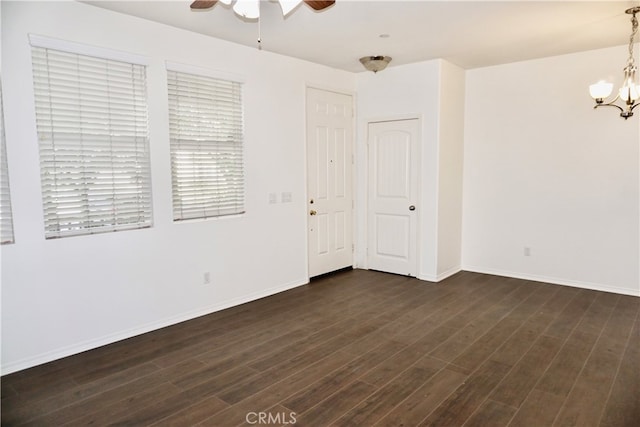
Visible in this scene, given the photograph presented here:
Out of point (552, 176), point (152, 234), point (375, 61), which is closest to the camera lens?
point (152, 234)

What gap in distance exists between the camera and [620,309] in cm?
405

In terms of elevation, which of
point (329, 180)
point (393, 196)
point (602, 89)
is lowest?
point (393, 196)

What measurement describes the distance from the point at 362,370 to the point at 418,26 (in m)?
2.93

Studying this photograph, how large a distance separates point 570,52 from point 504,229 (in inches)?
85.6

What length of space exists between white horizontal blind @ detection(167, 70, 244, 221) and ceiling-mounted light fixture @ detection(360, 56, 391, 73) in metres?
1.45

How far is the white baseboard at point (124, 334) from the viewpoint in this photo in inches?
116

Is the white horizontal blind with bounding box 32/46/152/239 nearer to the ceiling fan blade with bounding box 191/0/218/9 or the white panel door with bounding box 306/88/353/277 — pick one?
the ceiling fan blade with bounding box 191/0/218/9

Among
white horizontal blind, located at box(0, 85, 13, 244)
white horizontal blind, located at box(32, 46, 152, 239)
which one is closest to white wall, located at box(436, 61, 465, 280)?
white horizontal blind, located at box(32, 46, 152, 239)

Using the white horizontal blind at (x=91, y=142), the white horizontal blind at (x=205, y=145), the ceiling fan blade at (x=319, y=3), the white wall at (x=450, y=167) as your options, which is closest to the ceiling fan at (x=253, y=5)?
the ceiling fan blade at (x=319, y=3)

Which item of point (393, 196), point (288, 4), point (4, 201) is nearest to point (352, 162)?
point (393, 196)

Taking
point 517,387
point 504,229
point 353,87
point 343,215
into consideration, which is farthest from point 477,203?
point 517,387

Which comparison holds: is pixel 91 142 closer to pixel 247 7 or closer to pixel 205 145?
pixel 205 145

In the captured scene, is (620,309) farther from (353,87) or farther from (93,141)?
(93,141)

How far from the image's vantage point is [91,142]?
10.4ft
